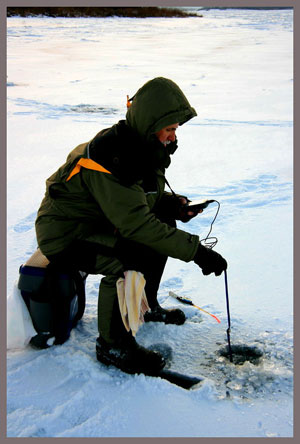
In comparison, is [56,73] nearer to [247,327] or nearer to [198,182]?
[198,182]

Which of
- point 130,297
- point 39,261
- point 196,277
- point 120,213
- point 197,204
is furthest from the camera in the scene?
point 196,277

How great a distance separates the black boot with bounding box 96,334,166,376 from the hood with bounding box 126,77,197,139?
99 centimetres

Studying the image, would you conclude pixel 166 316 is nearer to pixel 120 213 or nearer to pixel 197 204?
pixel 197 204


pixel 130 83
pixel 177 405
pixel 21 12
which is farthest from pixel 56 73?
pixel 21 12

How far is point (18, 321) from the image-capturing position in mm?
2053

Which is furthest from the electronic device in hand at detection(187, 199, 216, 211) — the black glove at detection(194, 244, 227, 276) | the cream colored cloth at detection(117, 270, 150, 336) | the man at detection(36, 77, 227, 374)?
the cream colored cloth at detection(117, 270, 150, 336)

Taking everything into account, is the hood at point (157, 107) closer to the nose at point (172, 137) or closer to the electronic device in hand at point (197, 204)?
the nose at point (172, 137)

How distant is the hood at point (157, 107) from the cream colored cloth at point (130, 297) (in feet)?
2.17

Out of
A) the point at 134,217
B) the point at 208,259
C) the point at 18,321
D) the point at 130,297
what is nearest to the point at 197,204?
the point at 208,259

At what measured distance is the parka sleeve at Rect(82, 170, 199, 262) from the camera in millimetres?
1780

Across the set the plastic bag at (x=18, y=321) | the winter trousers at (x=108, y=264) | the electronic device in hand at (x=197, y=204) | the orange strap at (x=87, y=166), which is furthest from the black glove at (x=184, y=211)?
the plastic bag at (x=18, y=321)

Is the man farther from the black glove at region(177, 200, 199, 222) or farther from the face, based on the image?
the black glove at region(177, 200, 199, 222)

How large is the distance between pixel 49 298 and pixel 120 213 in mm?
577

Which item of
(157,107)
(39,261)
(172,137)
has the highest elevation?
(157,107)
